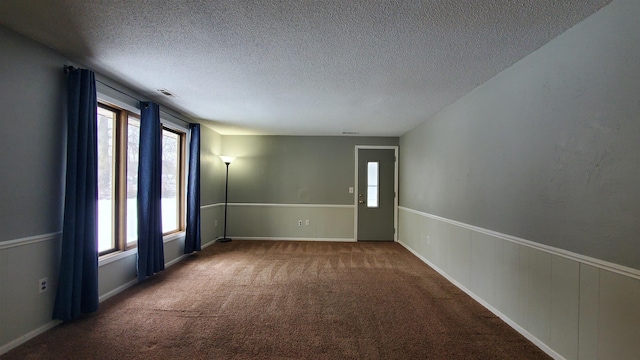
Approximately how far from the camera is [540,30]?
1868 millimetres

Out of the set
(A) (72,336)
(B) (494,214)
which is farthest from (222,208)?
(B) (494,214)

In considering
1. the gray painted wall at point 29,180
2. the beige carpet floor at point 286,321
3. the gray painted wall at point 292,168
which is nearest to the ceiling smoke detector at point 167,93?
the gray painted wall at point 29,180

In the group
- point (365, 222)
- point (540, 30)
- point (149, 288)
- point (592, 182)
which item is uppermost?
point (540, 30)

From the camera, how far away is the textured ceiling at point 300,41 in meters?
1.69

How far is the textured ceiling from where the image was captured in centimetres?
169

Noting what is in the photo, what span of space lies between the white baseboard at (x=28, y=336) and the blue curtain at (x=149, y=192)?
966mm

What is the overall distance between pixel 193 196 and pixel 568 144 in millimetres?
4807

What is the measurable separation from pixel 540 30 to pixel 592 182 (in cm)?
109

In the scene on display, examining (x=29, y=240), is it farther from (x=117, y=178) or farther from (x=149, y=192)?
(x=149, y=192)

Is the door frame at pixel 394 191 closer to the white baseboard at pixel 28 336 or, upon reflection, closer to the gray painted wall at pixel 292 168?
the gray painted wall at pixel 292 168

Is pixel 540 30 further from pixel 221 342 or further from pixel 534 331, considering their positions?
pixel 221 342

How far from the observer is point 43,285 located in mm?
2240

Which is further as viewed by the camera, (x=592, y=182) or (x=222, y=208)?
(x=222, y=208)

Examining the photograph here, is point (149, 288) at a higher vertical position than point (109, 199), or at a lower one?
lower
